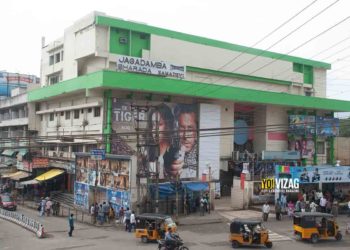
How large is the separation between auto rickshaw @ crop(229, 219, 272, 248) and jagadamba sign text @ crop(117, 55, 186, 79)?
802 inches

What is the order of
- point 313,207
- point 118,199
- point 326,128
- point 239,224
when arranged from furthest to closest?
1. point 326,128
2. point 118,199
3. point 313,207
4. point 239,224

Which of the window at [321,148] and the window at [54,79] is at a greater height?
the window at [54,79]

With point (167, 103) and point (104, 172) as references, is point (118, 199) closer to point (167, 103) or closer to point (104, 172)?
point (104, 172)

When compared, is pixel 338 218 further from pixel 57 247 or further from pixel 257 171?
pixel 57 247

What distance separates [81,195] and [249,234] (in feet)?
61.3

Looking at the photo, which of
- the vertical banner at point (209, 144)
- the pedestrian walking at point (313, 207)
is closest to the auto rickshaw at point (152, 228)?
the pedestrian walking at point (313, 207)

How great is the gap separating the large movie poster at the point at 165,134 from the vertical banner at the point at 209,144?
62cm

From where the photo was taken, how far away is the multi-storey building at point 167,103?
38.4 metres

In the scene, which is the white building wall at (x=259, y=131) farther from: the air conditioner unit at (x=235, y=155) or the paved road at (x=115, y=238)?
the paved road at (x=115, y=238)

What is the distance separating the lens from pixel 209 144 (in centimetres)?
4466

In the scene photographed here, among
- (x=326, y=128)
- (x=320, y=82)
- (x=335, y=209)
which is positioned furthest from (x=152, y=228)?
(x=320, y=82)

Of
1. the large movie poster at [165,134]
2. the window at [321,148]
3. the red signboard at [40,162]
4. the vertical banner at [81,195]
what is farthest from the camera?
the window at [321,148]

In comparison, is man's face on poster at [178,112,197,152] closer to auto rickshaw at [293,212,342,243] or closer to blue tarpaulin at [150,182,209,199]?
blue tarpaulin at [150,182,209,199]

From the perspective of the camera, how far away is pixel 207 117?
4441 centimetres
